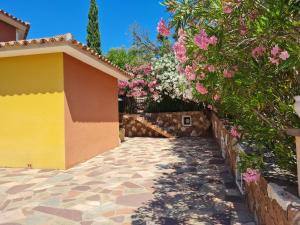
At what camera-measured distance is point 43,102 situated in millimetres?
9227

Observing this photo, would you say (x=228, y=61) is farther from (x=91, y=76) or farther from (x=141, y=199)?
(x=91, y=76)

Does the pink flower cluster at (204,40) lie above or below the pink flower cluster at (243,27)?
below

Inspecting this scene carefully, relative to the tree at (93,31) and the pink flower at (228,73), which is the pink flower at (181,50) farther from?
the tree at (93,31)

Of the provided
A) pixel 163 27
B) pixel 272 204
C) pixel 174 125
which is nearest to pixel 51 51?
pixel 163 27

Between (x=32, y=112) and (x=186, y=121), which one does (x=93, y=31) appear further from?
(x=32, y=112)

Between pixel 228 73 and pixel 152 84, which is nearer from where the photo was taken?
pixel 228 73

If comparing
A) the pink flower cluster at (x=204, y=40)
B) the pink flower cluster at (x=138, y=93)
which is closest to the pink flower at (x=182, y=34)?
the pink flower cluster at (x=204, y=40)

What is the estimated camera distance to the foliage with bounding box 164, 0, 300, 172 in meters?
3.23

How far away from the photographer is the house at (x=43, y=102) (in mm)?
8992

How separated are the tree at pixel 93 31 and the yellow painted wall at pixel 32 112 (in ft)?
52.8

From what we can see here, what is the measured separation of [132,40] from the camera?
29.9 meters

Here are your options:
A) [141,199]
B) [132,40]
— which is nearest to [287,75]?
[141,199]

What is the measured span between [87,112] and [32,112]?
6.59ft

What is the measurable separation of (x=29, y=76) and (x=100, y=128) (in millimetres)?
3654
